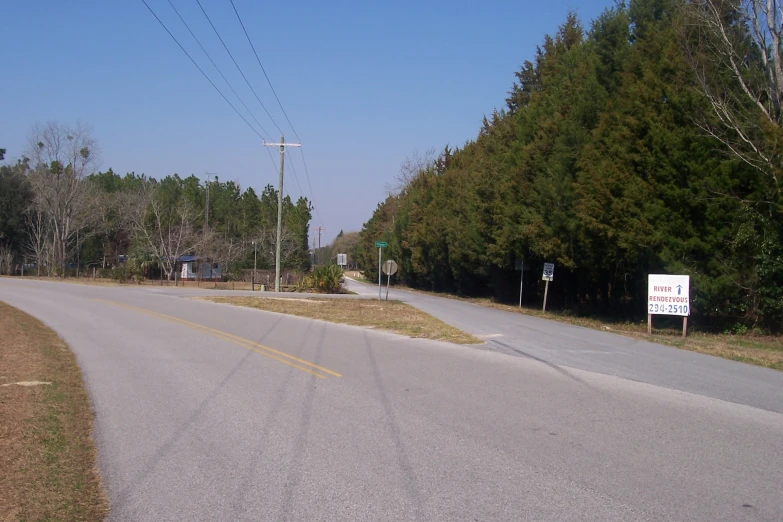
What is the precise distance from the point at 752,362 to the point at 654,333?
25.1 feet

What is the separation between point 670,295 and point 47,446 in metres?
20.1

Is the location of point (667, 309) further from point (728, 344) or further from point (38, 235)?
point (38, 235)

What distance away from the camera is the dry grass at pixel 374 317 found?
1961 centimetres

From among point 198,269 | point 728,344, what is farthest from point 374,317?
point 198,269

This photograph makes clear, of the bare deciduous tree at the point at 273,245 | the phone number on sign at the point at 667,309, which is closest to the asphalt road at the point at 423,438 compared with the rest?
the phone number on sign at the point at 667,309

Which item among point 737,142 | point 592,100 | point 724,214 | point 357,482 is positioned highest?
point 592,100

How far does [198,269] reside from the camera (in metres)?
77.0

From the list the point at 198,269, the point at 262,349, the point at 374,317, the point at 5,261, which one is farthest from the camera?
the point at 198,269

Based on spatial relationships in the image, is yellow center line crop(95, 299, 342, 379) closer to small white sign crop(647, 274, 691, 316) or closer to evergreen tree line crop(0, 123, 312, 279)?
small white sign crop(647, 274, 691, 316)

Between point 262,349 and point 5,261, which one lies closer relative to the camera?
point 262,349

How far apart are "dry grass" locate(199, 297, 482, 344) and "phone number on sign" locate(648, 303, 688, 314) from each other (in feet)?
22.9

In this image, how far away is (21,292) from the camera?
3766cm

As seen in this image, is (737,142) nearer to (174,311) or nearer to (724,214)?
(724,214)

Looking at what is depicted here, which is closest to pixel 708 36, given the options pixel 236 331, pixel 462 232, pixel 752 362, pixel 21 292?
pixel 752 362
